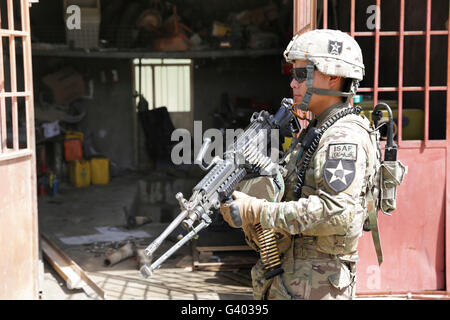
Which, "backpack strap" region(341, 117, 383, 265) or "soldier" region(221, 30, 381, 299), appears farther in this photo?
"backpack strap" region(341, 117, 383, 265)

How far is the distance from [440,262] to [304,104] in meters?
3.30

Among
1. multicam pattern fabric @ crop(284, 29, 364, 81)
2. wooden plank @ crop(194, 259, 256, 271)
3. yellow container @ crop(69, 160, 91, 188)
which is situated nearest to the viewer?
multicam pattern fabric @ crop(284, 29, 364, 81)

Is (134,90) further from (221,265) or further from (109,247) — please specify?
(221,265)

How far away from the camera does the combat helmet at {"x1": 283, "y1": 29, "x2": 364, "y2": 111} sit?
9.74 feet

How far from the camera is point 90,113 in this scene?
1426 cm

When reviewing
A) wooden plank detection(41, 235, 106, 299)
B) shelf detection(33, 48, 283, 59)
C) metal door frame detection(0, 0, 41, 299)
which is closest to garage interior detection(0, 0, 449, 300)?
shelf detection(33, 48, 283, 59)

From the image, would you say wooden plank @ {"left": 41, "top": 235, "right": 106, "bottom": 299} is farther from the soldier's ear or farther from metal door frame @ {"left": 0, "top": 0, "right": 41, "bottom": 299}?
the soldier's ear

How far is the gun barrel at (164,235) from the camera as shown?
2699mm

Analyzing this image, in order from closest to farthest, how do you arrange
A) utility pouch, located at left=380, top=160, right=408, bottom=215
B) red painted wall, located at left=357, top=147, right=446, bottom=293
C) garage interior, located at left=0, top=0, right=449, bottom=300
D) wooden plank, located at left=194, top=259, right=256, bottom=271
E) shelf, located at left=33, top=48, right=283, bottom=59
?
utility pouch, located at left=380, top=160, right=408, bottom=215, red painted wall, located at left=357, top=147, right=446, bottom=293, wooden plank, located at left=194, top=259, right=256, bottom=271, garage interior, located at left=0, top=0, right=449, bottom=300, shelf, located at left=33, top=48, right=283, bottom=59

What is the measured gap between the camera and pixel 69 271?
6789mm

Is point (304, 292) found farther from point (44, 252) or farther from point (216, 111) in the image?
point (216, 111)

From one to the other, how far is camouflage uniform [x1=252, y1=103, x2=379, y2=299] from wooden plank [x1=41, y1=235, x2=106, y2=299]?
3.49 m

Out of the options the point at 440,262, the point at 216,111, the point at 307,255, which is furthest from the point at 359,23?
the point at 307,255

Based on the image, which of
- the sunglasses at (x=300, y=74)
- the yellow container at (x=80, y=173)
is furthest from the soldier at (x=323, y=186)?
the yellow container at (x=80, y=173)
